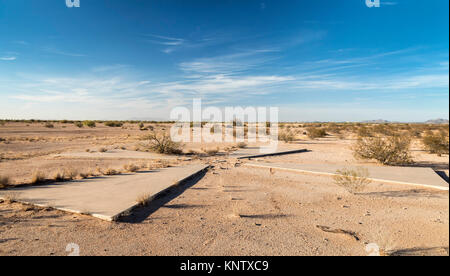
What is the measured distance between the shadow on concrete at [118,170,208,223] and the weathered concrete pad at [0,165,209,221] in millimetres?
151

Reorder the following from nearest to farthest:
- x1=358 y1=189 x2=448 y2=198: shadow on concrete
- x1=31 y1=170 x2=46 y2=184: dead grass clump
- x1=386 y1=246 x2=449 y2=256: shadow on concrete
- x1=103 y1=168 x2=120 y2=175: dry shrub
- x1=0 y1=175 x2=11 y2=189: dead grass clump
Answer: x1=386 y1=246 x2=449 y2=256: shadow on concrete → x1=358 y1=189 x2=448 y2=198: shadow on concrete → x1=0 y1=175 x2=11 y2=189: dead grass clump → x1=31 y1=170 x2=46 y2=184: dead grass clump → x1=103 y1=168 x2=120 y2=175: dry shrub

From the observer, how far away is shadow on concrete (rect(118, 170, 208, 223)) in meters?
5.46

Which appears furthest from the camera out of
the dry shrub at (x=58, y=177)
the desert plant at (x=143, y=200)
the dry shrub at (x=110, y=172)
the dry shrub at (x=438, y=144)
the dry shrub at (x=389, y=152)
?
the dry shrub at (x=438, y=144)

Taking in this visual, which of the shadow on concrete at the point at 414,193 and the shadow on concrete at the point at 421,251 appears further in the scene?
the shadow on concrete at the point at 414,193

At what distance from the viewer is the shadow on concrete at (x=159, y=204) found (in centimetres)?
546

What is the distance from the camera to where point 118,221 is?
5.24m

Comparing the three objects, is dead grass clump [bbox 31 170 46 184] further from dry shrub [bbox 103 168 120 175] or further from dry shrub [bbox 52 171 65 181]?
dry shrub [bbox 103 168 120 175]

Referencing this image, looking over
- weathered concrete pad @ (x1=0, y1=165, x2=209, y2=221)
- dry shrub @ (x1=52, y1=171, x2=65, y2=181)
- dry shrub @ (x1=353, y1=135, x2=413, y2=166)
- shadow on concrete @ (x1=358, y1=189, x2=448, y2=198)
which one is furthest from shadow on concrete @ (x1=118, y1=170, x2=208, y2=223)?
dry shrub @ (x1=353, y1=135, x2=413, y2=166)

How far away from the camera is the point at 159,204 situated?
6.44 meters

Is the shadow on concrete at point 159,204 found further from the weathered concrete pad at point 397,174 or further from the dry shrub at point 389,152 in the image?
the dry shrub at point 389,152

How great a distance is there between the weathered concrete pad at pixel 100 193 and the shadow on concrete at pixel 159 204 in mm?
151

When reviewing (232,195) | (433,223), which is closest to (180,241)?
(232,195)

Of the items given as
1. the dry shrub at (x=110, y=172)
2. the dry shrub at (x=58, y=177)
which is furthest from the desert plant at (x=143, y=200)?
the dry shrub at (x=58, y=177)

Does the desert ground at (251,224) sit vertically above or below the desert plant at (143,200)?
below
